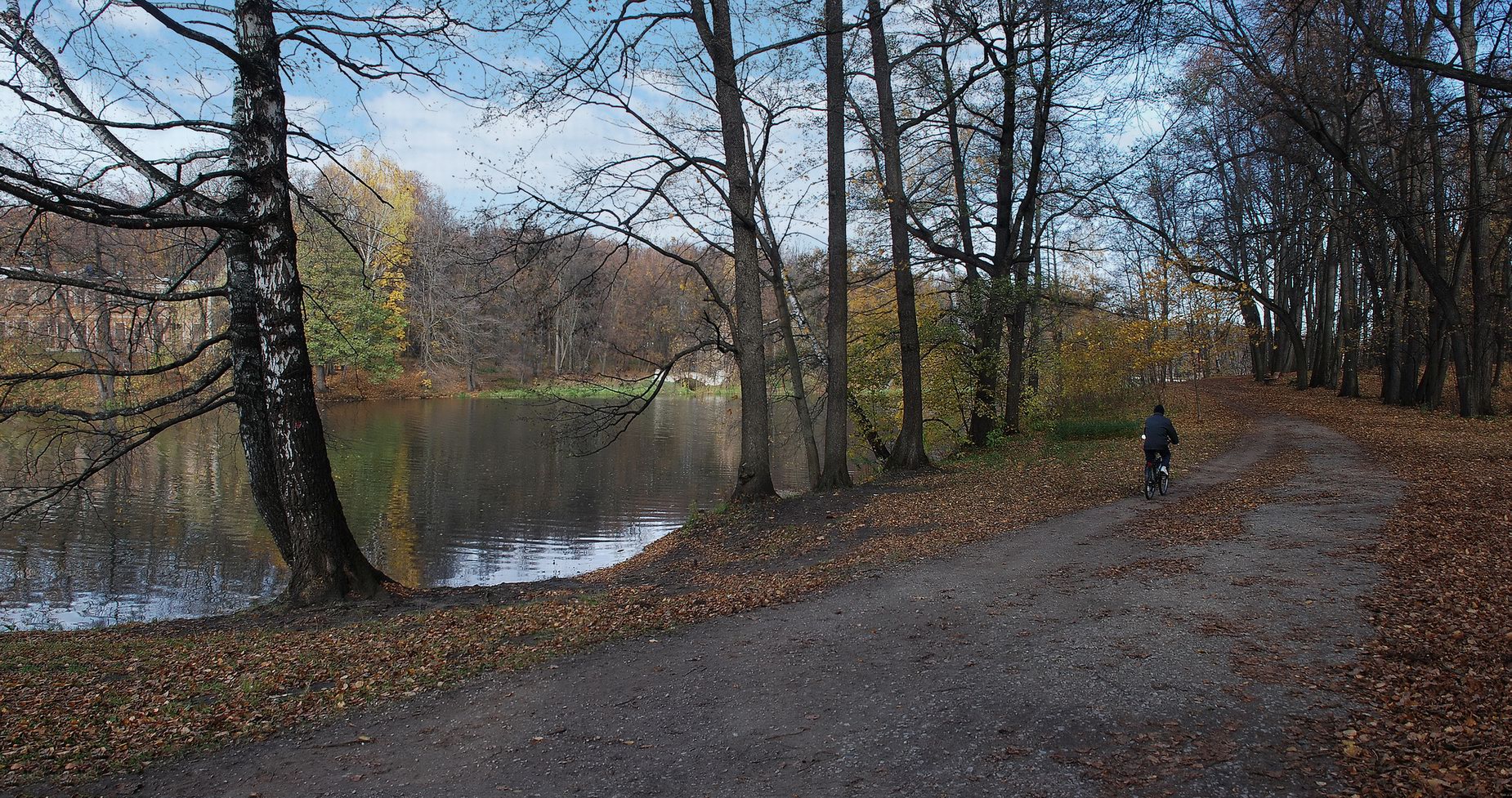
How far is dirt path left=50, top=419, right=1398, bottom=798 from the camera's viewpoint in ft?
13.5

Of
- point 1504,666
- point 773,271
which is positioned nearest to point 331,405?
point 773,271

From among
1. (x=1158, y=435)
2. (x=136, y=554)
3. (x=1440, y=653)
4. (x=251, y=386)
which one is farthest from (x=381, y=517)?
(x=1440, y=653)

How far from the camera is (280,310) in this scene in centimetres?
846

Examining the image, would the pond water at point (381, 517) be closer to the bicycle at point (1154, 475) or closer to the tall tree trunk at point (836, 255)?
the tall tree trunk at point (836, 255)

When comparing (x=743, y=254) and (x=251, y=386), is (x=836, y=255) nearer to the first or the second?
(x=743, y=254)

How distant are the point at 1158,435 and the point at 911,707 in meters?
10.0

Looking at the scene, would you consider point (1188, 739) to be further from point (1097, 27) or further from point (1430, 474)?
point (1430, 474)

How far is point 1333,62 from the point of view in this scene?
670 inches

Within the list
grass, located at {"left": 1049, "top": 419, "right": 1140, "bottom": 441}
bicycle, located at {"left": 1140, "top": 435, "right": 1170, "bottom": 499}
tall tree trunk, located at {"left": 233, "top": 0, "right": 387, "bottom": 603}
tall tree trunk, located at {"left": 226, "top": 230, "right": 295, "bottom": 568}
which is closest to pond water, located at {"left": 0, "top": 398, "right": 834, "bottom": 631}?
tall tree trunk, located at {"left": 226, "top": 230, "right": 295, "bottom": 568}

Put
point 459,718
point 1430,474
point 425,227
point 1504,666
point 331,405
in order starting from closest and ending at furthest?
point 1504,666, point 459,718, point 1430,474, point 425,227, point 331,405

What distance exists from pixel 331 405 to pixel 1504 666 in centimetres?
4482

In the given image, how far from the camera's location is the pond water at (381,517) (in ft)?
43.4

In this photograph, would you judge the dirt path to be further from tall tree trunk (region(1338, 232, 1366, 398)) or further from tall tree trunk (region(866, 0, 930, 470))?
tall tree trunk (region(1338, 232, 1366, 398))

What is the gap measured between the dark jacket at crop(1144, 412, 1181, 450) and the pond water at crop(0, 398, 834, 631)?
9.30 metres
